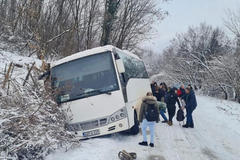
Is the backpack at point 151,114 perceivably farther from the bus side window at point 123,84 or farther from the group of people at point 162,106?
the bus side window at point 123,84

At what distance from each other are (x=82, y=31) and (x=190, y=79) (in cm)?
2013

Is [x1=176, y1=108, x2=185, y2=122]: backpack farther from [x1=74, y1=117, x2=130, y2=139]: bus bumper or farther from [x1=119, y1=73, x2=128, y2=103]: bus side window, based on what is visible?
[x1=74, y1=117, x2=130, y2=139]: bus bumper

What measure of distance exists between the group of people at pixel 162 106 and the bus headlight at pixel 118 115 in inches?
20.7

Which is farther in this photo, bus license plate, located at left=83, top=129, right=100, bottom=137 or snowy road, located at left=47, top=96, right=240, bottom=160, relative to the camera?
bus license plate, located at left=83, top=129, right=100, bottom=137

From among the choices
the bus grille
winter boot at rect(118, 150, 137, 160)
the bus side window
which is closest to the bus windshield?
the bus side window

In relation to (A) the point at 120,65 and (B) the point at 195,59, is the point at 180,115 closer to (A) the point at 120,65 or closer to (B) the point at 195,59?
(A) the point at 120,65

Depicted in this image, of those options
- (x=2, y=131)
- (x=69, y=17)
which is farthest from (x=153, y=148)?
(x=69, y=17)

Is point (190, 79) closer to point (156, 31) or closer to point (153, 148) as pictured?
point (156, 31)

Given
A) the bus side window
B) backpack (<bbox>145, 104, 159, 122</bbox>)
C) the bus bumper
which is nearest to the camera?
backpack (<bbox>145, 104, 159, 122</bbox>)

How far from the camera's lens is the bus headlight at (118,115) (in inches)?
269

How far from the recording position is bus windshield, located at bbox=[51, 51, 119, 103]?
700 cm

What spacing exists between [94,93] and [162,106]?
4.74 metres

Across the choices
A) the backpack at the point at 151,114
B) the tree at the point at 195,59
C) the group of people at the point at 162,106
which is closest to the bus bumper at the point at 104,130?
the group of people at the point at 162,106

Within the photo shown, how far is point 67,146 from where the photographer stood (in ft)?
19.0
